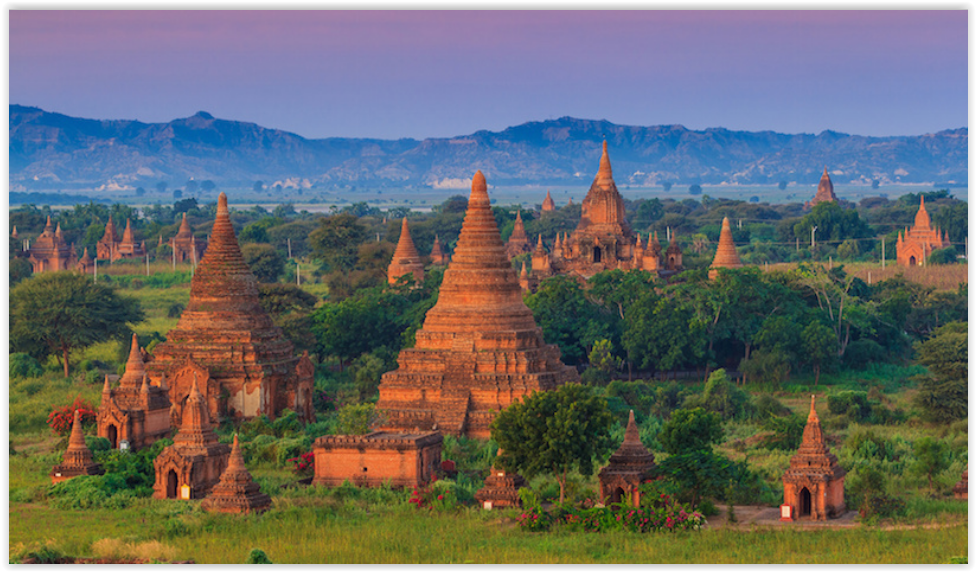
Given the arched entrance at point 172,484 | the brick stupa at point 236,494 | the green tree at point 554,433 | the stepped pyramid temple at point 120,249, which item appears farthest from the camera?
the stepped pyramid temple at point 120,249

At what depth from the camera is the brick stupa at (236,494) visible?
3781cm

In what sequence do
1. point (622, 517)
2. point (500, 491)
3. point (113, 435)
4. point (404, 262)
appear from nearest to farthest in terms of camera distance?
point (622, 517), point (500, 491), point (113, 435), point (404, 262)

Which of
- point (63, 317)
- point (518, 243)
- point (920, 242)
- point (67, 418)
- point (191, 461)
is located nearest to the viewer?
point (191, 461)

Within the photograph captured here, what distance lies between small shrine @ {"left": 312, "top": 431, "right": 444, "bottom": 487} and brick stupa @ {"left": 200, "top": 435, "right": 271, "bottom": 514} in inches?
143

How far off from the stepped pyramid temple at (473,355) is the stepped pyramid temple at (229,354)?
5045mm

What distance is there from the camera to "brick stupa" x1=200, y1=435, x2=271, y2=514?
37.8 metres

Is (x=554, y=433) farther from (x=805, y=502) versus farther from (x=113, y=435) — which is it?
(x=113, y=435)

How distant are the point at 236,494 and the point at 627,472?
8517 millimetres

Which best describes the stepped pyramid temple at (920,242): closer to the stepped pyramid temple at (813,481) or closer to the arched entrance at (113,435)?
the arched entrance at (113,435)

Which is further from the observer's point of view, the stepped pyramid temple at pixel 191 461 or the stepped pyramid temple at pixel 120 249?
the stepped pyramid temple at pixel 120 249

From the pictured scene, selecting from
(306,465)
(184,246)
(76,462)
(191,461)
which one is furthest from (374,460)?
(184,246)

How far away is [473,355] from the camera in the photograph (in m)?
47.8

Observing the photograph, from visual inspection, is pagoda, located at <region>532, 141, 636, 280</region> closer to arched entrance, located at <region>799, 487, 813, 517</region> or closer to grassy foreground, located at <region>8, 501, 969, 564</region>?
arched entrance, located at <region>799, 487, 813, 517</region>

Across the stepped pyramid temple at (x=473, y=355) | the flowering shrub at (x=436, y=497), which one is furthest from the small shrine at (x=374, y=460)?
the stepped pyramid temple at (x=473, y=355)
